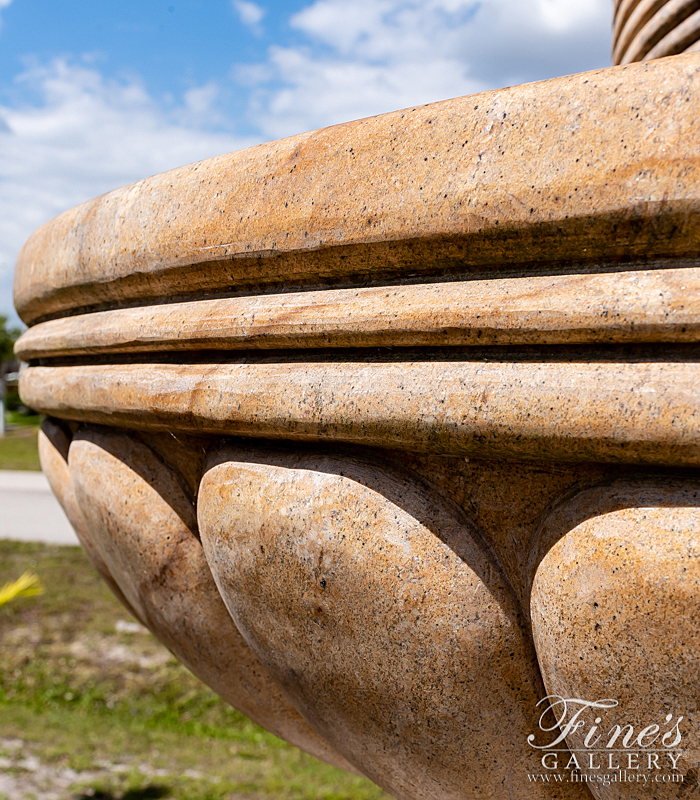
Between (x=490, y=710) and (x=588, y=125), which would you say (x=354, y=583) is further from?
(x=588, y=125)

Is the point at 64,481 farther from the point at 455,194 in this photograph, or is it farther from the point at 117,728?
the point at 117,728

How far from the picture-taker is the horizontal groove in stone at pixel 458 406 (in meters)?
0.70

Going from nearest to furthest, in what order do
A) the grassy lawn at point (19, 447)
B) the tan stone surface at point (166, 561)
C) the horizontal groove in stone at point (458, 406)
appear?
1. the horizontal groove in stone at point (458, 406)
2. the tan stone surface at point (166, 561)
3. the grassy lawn at point (19, 447)

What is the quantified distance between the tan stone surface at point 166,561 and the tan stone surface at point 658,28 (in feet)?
4.43

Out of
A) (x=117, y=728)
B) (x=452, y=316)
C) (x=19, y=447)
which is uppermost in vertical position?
(x=452, y=316)

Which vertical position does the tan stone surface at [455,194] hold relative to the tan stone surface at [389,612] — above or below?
above

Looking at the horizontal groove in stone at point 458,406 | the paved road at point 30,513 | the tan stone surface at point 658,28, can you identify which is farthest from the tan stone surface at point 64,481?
the paved road at point 30,513

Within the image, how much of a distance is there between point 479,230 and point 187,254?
404mm

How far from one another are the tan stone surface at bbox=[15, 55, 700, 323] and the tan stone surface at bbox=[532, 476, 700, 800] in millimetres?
244

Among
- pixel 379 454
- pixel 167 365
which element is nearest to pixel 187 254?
→ pixel 167 365

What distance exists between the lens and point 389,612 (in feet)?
2.78

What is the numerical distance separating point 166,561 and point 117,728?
10.0 feet

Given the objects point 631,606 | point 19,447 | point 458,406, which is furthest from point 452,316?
point 19,447

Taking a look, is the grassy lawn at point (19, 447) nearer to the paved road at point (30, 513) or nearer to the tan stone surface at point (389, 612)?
the paved road at point (30, 513)
